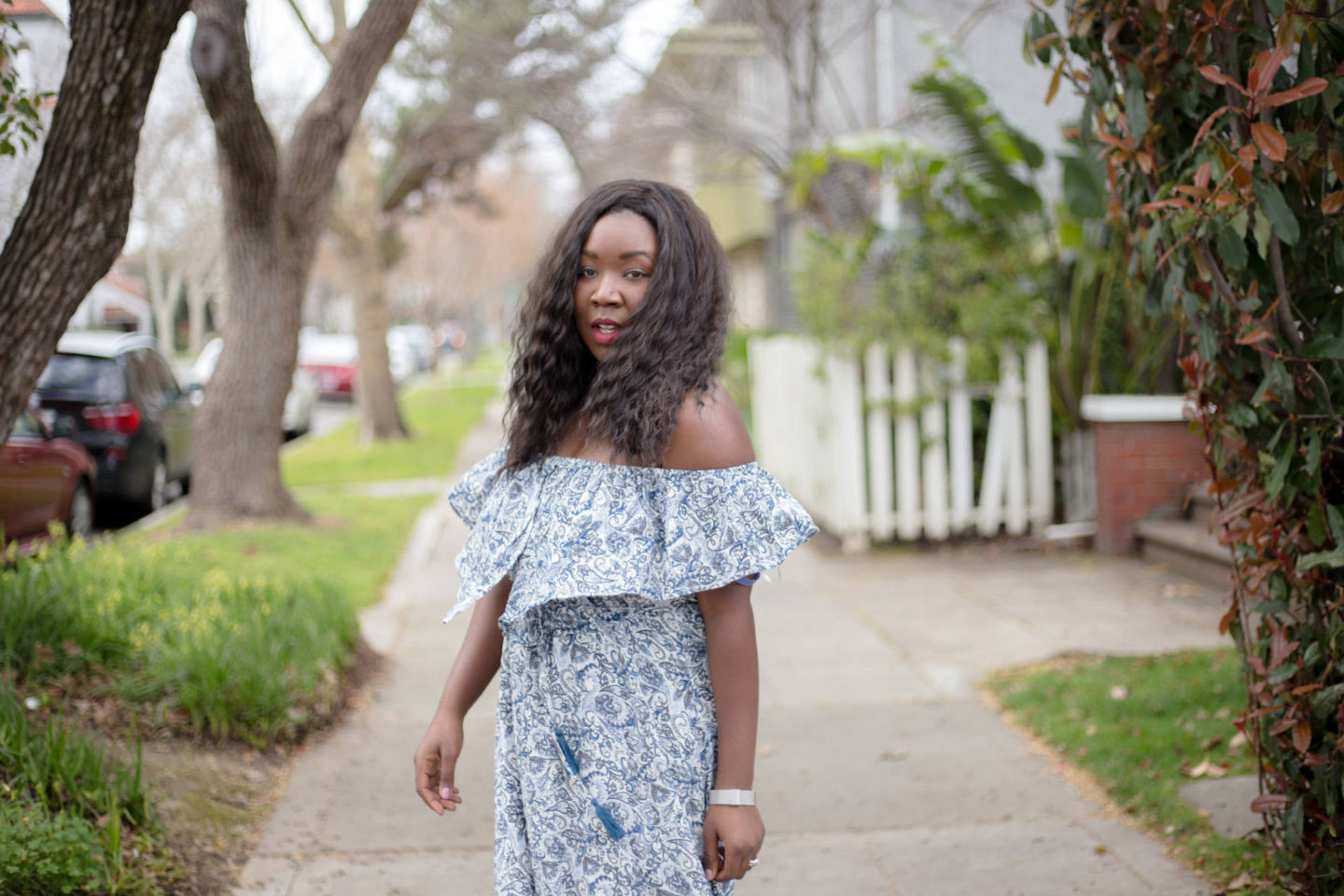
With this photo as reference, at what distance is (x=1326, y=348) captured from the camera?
2611mm

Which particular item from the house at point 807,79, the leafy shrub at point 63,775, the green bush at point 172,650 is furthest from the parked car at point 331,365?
the leafy shrub at point 63,775

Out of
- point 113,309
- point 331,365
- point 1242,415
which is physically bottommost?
point 1242,415

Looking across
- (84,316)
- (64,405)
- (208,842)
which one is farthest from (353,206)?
(208,842)

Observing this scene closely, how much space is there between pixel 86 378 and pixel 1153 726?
9096mm

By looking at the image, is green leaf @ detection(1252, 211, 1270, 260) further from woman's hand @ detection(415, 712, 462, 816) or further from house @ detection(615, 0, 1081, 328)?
house @ detection(615, 0, 1081, 328)

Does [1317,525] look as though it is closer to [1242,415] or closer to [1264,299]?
[1242,415]

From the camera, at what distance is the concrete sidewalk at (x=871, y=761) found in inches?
148

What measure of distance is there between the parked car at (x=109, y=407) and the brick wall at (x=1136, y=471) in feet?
25.7

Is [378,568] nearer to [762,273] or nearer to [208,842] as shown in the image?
[208,842]

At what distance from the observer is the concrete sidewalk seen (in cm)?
377

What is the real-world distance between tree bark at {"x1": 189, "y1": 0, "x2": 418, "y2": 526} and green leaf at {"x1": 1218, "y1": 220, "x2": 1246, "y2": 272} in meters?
5.44

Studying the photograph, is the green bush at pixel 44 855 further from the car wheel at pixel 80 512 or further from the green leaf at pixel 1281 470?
the car wheel at pixel 80 512

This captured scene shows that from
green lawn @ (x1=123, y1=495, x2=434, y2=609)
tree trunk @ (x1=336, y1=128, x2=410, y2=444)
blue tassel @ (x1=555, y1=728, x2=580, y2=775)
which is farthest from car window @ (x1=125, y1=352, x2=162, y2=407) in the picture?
blue tassel @ (x1=555, y1=728, x2=580, y2=775)

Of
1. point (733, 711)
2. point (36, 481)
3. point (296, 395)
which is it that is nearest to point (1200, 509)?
point (733, 711)
